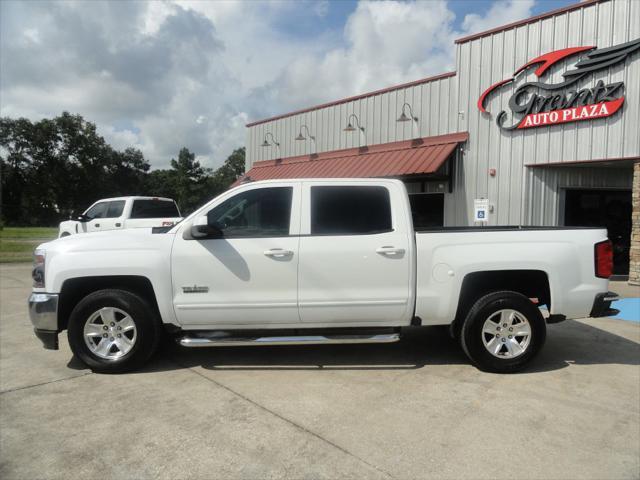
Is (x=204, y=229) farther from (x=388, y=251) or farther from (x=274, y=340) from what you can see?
(x=388, y=251)

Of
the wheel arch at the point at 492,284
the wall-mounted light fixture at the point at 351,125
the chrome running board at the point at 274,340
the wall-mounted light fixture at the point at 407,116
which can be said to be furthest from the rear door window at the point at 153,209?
the wheel arch at the point at 492,284

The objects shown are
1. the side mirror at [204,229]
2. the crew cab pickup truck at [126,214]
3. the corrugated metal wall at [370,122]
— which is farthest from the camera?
the corrugated metal wall at [370,122]

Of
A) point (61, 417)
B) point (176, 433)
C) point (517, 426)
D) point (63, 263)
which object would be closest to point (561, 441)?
point (517, 426)

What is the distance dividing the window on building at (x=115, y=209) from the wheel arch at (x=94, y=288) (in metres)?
9.40

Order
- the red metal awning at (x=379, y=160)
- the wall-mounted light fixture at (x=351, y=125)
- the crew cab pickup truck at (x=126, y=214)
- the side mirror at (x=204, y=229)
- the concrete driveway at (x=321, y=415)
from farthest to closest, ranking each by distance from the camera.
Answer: the wall-mounted light fixture at (x=351, y=125) < the red metal awning at (x=379, y=160) < the crew cab pickup truck at (x=126, y=214) < the side mirror at (x=204, y=229) < the concrete driveway at (x=321, y=415)

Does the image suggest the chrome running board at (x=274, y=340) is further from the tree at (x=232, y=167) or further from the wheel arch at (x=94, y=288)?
the tree at (x=232, y=167)

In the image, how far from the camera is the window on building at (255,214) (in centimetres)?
473

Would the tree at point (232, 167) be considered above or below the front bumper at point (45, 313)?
above

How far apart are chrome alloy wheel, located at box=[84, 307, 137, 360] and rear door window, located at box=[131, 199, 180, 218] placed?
952 centimetres

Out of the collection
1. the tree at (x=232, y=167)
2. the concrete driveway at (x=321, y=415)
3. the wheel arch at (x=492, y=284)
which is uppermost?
the tree at (x=232, y=167)

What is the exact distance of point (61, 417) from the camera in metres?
3.80

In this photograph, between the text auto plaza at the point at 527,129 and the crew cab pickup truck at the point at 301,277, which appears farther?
the text auto plaza at the point at 527,129

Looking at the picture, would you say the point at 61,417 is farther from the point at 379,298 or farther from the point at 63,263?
the point at 379,298

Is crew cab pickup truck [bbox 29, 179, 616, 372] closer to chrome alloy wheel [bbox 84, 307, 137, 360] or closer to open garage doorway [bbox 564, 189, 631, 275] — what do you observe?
chrome alloy wheel [bbox 84, 307, 137, 360]
